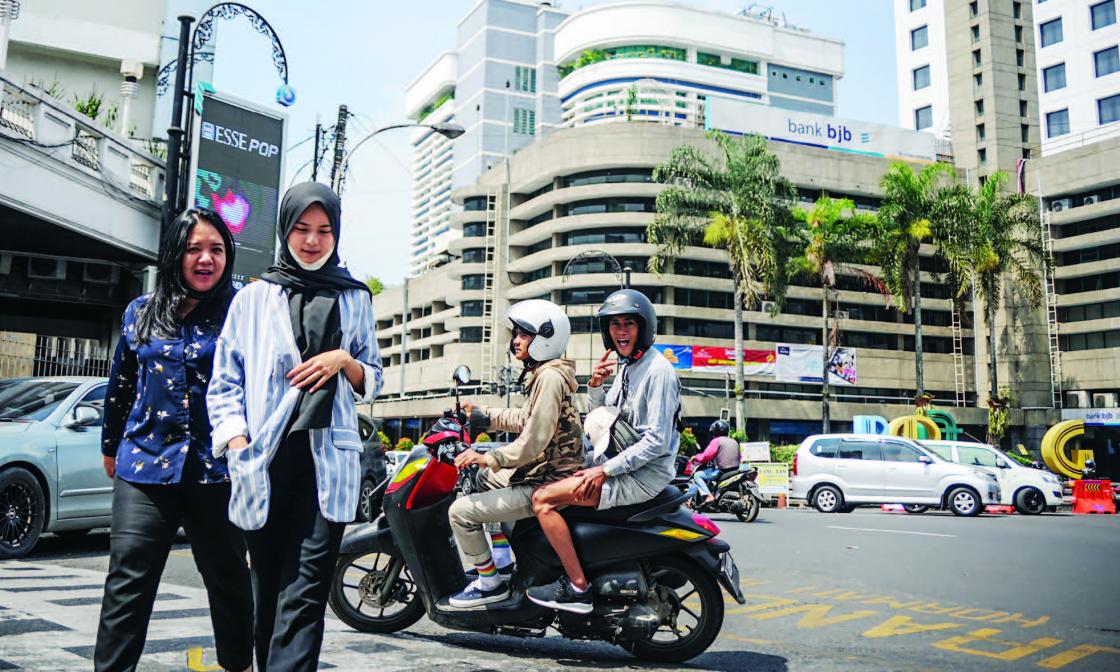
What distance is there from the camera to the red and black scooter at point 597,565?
15.2ft

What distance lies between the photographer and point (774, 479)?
70.7ft

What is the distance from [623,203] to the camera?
54.6 m

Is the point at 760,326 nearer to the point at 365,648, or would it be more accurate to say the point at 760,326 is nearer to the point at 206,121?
the point at 206,121

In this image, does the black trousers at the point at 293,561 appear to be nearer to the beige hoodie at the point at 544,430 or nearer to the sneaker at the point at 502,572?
the beige hoodie at the point at 544,430

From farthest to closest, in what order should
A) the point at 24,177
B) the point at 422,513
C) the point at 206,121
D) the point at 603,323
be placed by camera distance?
the point at 206,121
the point at 24,177
the point at 603,323
the point at 422,513

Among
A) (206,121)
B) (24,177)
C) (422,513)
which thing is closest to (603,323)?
(422,513)

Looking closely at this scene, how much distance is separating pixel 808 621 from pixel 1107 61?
6579 centimetres

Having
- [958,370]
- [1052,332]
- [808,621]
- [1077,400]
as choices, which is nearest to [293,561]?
[808,621]

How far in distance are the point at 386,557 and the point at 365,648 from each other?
0.77 metres

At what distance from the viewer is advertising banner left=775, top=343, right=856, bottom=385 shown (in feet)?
174

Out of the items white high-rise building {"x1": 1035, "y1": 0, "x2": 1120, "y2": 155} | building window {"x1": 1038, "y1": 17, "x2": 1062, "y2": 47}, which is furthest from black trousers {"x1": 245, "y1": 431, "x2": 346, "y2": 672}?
building window {"x1": 1038, "y1": 17, "x2": 1062, "y2": 47}

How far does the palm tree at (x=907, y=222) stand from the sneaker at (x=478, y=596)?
3736 centimetres

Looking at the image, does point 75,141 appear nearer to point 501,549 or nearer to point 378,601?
point 378,601

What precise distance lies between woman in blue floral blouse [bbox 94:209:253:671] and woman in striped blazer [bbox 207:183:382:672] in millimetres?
273
